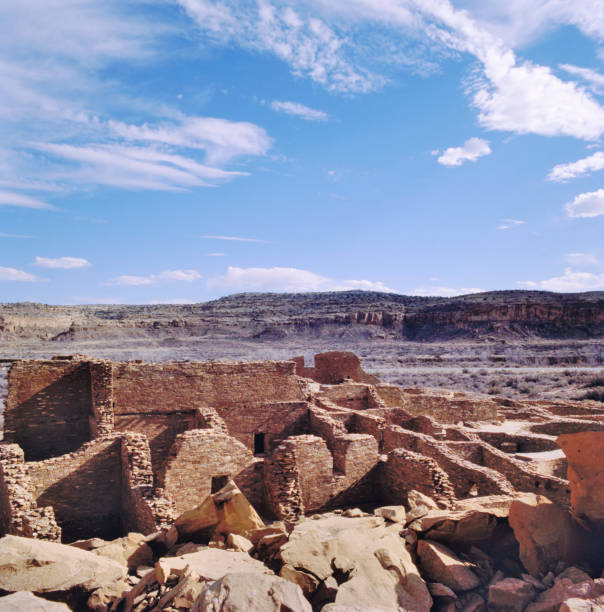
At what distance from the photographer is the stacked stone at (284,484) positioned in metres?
8.76

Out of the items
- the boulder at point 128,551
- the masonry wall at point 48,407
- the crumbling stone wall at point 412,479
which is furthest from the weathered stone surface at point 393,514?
the masonry wall at point 48,407

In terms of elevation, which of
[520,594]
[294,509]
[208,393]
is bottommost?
[294,509]

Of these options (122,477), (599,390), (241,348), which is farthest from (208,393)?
(241,348)

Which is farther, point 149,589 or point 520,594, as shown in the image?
point 149,589

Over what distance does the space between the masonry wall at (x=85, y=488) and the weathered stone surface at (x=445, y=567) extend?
6711 millimetres

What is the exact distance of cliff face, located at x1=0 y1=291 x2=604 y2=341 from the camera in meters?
69.1

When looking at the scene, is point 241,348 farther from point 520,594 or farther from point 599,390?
point 520,594

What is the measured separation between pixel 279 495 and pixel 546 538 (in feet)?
15.8

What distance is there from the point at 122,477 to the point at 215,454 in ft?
6.93

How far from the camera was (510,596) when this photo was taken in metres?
4.95

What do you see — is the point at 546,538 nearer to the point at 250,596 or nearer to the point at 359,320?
the point at 250,596

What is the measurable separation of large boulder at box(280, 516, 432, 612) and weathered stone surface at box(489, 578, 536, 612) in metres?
0.66

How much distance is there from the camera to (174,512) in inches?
326

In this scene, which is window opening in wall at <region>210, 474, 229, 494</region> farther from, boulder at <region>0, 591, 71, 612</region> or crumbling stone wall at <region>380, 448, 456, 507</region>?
boulder at <region>0, 591, 71, 612</region>
